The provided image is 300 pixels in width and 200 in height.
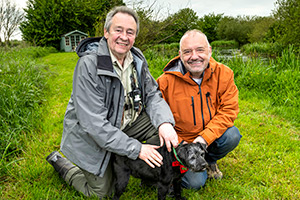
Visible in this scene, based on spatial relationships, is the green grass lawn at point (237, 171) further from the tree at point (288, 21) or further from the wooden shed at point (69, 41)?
the wooden shed at point (69, 41)

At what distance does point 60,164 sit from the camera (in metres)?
2.75

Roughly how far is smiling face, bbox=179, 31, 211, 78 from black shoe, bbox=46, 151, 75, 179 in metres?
1.95

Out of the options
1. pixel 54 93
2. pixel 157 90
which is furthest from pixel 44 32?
pixel 157 90

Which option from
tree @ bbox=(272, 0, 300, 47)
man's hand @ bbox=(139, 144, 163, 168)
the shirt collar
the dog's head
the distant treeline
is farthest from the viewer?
tree @ bbox=(272, 0, 300, 47)

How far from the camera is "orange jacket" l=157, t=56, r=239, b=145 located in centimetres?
261

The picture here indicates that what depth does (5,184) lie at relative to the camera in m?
2.61

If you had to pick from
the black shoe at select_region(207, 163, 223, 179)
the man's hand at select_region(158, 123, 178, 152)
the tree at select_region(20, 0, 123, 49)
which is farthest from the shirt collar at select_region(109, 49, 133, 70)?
the tree at select_region(20, 0, 123, 49)

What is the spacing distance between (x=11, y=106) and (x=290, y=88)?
6109 mm

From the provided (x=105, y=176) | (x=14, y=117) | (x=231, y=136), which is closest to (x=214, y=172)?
(x=231, y=136)

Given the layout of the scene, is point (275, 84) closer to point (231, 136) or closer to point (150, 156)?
point (231, 136)

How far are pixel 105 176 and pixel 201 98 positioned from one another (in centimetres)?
144

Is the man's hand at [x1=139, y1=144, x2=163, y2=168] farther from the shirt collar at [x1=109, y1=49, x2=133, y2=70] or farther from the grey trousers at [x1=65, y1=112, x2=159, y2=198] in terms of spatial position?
the shirt collar at [x1=109, y1=49, x2=133, y2=70]

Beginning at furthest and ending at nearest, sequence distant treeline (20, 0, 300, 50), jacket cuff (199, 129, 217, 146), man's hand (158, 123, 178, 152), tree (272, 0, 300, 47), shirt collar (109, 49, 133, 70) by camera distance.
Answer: tree (272, 0, 300, 47)
distant treeline (20, 0, 300, 50)
jacket cuff (199, 129, 217, 146)
shirt collar (109, 49, 133, 70)
man's hand (158, 123, 178, 152)

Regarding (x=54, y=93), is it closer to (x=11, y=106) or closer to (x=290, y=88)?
(x=11, y=106)
